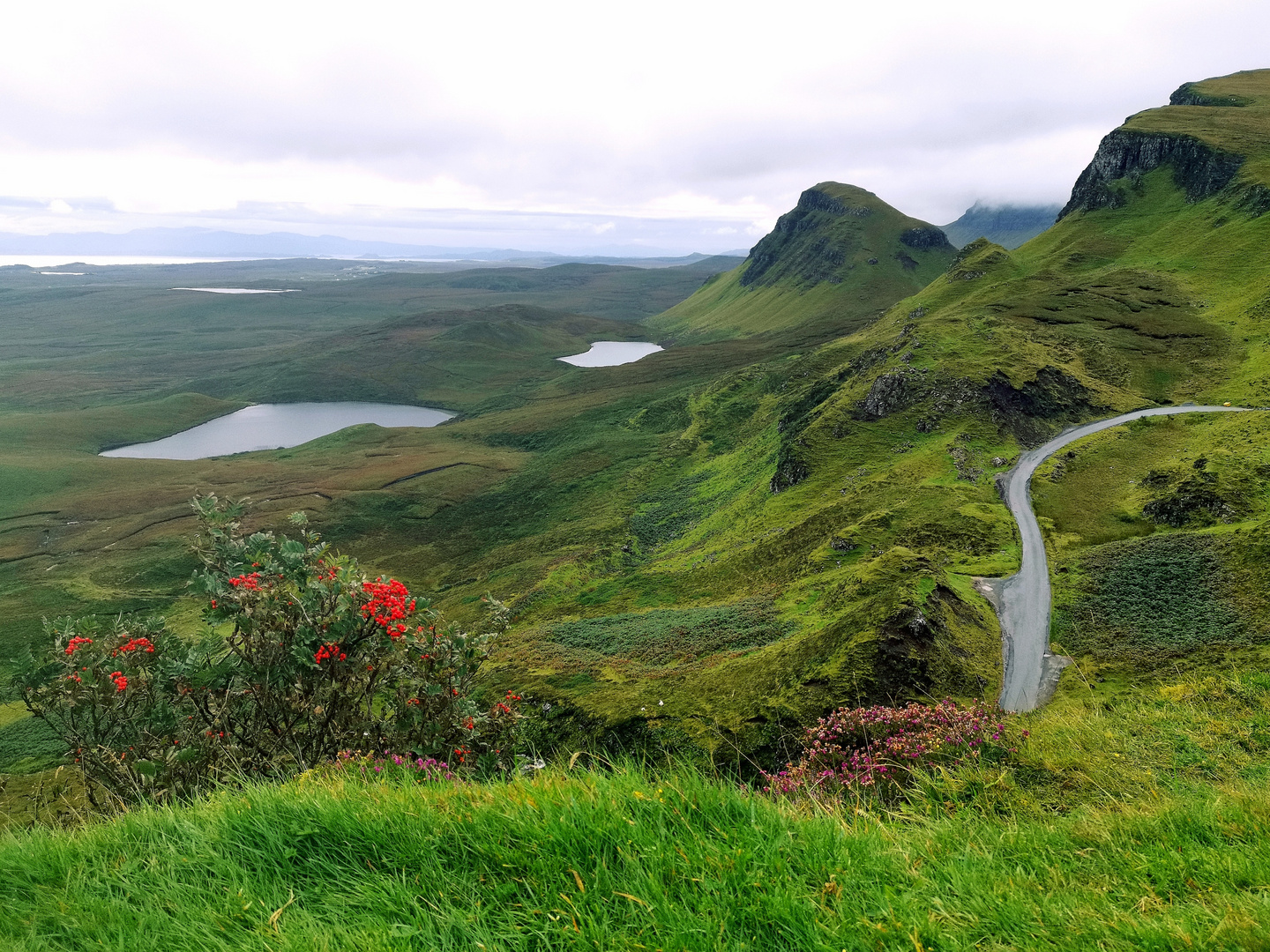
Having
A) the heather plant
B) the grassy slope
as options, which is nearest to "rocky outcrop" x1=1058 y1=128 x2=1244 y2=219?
Result: the heather plant

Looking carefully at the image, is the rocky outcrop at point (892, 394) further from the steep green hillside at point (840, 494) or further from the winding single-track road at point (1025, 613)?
the winding single-track road at point (1025, 613)

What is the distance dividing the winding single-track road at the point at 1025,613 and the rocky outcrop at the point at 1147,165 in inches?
4339

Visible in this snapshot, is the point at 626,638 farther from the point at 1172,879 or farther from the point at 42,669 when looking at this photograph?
the point at 1172,879

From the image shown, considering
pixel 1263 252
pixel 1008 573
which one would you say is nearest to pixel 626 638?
pixel 1008 573

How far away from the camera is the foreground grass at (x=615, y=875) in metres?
3.54

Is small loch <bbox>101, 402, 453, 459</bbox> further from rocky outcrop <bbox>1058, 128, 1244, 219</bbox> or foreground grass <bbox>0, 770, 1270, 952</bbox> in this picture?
foreground grass <bbox>0, 770, 1270, 952</bbox>

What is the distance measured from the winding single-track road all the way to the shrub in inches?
1029

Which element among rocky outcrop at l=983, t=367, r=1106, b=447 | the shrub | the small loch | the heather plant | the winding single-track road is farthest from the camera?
the small loch

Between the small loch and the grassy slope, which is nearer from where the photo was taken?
the grassy slope

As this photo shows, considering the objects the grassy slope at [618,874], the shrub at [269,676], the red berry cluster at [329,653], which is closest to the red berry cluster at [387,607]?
the shrub at [269,676]

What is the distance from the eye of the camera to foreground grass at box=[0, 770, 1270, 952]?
354 centimetres

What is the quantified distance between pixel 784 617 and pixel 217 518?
115 ft

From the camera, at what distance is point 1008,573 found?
40.6m

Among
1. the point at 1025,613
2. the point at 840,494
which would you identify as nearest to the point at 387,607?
the point at 1025,613
